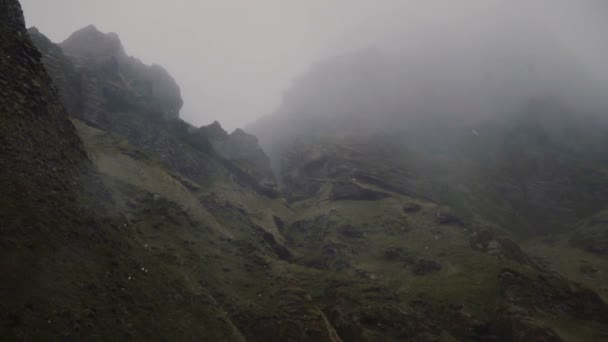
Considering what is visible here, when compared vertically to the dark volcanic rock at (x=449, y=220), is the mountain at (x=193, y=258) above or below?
below

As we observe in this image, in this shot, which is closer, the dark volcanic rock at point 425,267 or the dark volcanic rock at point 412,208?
the dark volcanic rock at point 425,267

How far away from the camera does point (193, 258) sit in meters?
93.4

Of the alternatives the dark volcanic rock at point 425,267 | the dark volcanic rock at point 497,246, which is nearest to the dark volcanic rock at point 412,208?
the dark volcanic rock at point 497,246

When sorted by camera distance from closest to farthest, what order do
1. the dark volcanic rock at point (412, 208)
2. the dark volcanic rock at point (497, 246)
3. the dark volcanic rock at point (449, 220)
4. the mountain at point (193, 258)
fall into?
1. the mountain at point (193, 258)
2. the dark volcanic rock at point (497, 246)
3. the dark volcanic rock at point (449, 220)
4. the dark volcanic rock at point (412, 208)

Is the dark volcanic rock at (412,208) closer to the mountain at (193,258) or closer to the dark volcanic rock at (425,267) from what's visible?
the mountain at (193,258)

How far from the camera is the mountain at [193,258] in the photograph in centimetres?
5159

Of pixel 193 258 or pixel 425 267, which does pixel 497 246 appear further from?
pixel 193 258

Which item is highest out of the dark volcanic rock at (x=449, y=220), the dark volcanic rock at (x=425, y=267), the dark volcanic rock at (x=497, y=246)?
the dark volcanic rock at (x=449, y=220)

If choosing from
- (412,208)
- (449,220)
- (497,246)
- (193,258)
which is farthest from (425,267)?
(193,258)

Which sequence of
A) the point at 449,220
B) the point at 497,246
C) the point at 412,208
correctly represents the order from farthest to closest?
1. the point at 412,208
2. the point at 449,220
3. the point at 497,246

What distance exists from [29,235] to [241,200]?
135m

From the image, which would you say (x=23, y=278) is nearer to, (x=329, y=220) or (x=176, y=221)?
(x=176, y=221)

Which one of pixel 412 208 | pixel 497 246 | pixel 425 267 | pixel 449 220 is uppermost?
pixel 412 208

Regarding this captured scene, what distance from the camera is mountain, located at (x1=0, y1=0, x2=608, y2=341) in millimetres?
51594
